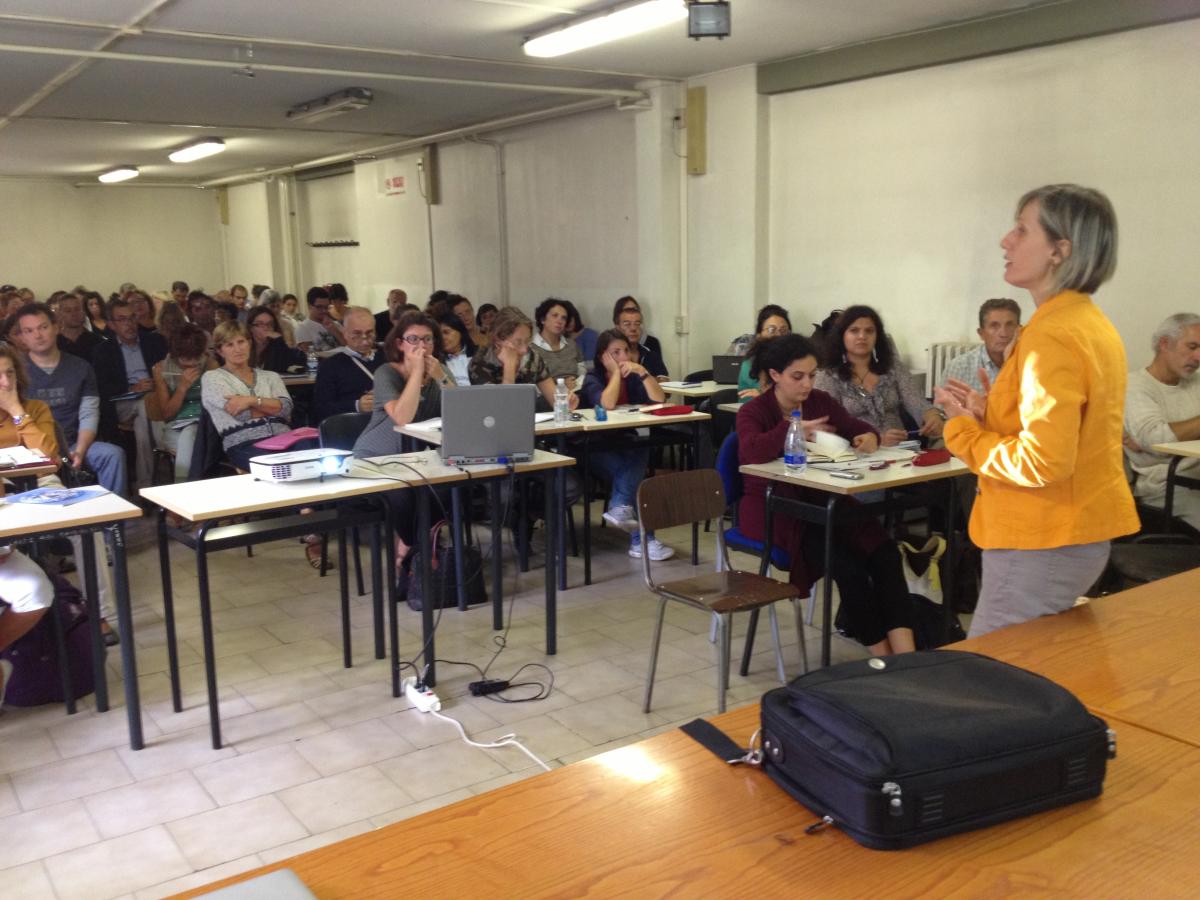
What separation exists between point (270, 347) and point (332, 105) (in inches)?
85.3

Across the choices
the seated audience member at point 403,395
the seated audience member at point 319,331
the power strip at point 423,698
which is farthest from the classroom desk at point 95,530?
the seated audience member at point 319,331

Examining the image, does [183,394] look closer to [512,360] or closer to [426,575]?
[512,360]

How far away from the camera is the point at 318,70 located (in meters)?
7.05

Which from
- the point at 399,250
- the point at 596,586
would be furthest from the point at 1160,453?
the point at 399,250

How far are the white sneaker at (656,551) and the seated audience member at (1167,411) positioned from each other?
224 centimetres

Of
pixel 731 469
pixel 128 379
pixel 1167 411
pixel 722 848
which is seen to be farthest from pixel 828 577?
pixel 128 379

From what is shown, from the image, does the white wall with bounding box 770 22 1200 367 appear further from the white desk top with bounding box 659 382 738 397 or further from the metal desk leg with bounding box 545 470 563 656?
the metal desk leg with bounding box 545 470 563 656

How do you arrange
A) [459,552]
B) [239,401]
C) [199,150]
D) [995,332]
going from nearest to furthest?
[459,552], [995,332], [239,401], [199,150]

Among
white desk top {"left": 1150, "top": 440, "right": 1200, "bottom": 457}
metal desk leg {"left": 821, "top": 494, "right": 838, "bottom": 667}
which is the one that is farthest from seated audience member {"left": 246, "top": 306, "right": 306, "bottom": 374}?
white desk top {"left": 1150, "top": 440, "right": 1200, "bottom": 457}

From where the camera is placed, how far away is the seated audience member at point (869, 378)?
4625mm

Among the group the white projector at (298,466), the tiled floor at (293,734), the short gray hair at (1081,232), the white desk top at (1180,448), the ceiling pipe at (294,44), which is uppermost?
the ceiling pipe at (294,44)

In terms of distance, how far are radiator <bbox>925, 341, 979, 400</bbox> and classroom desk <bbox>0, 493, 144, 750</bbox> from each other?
457 centimetres

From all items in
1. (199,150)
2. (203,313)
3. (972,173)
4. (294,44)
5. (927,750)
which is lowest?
(927,750)

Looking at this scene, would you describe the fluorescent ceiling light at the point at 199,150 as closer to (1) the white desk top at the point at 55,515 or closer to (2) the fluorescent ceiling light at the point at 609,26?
(2) the fluorescent ceiling light at the point at 609,26
